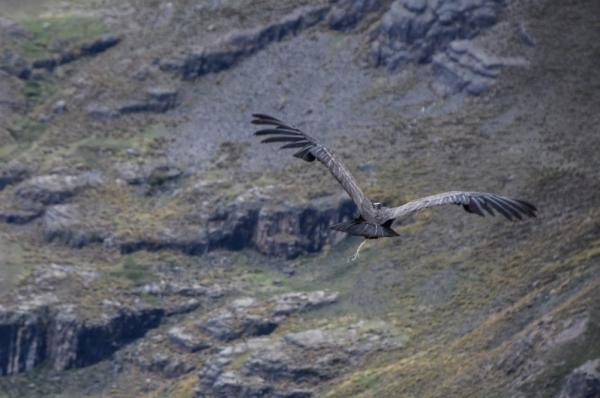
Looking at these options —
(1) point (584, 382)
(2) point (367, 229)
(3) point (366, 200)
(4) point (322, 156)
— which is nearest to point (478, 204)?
(2) point (367, 229)

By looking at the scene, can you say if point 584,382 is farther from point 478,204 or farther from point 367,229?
point 478,204

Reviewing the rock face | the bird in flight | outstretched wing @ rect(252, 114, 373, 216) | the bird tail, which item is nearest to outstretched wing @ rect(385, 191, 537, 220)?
the bird in flight

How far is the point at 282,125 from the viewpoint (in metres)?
90.9

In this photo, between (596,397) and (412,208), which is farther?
(596,397)

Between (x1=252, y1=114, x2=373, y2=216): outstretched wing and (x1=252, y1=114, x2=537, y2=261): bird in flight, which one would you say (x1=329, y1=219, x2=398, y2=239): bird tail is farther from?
(x1=252, y1=114, x2=373, y2=216): outstretched wing

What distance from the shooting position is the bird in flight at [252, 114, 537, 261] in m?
88.3

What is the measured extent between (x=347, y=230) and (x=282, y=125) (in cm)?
466

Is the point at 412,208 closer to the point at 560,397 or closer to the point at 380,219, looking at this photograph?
the point at 380,219

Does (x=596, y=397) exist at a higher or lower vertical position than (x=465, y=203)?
lower

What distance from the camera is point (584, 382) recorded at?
19362cm

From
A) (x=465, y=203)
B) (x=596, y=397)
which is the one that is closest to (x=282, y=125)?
(x=465, y=203)

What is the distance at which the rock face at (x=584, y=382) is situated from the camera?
19238 centimetres

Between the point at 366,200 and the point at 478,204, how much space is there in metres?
5.11

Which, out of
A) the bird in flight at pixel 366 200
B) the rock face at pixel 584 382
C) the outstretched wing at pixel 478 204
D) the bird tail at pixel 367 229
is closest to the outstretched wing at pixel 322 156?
the bird in flight at pixel 366 200
